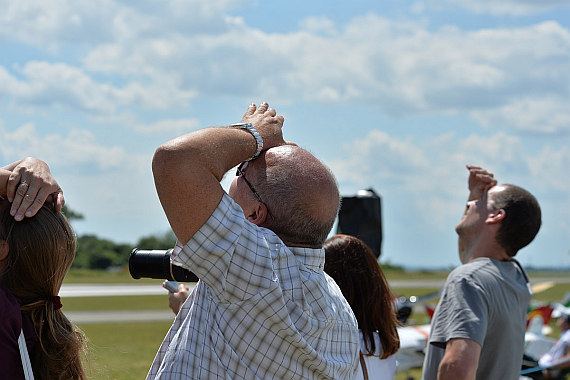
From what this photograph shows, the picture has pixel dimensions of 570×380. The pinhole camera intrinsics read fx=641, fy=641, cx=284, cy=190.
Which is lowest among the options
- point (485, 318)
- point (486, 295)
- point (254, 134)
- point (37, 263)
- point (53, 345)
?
point (485, 318)

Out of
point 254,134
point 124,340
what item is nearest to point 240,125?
point 254,134

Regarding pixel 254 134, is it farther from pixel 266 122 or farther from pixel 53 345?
pixel 53 345

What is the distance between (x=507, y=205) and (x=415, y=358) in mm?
6639

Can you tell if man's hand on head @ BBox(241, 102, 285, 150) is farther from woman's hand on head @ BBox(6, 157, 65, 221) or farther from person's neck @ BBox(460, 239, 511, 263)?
person's neck @ BBox(460, 239, 511, 263)

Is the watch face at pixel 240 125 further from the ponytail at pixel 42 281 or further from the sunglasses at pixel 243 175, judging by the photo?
the ponytail at pixel 42 281

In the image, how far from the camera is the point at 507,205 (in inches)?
160

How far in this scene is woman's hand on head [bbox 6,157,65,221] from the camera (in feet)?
7.33

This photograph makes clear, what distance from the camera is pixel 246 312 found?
2.05m

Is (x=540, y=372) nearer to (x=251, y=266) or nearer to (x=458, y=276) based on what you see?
(x=458, y=276)

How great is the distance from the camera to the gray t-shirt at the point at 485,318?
3.69 metres

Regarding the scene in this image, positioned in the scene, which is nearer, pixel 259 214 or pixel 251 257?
pixel 251 257

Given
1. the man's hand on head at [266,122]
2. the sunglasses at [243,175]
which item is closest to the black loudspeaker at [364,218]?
the man's hand on head at [266,122]

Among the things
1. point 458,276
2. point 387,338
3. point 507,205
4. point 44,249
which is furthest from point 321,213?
point 507,205

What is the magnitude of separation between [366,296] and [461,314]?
57 centimetres
